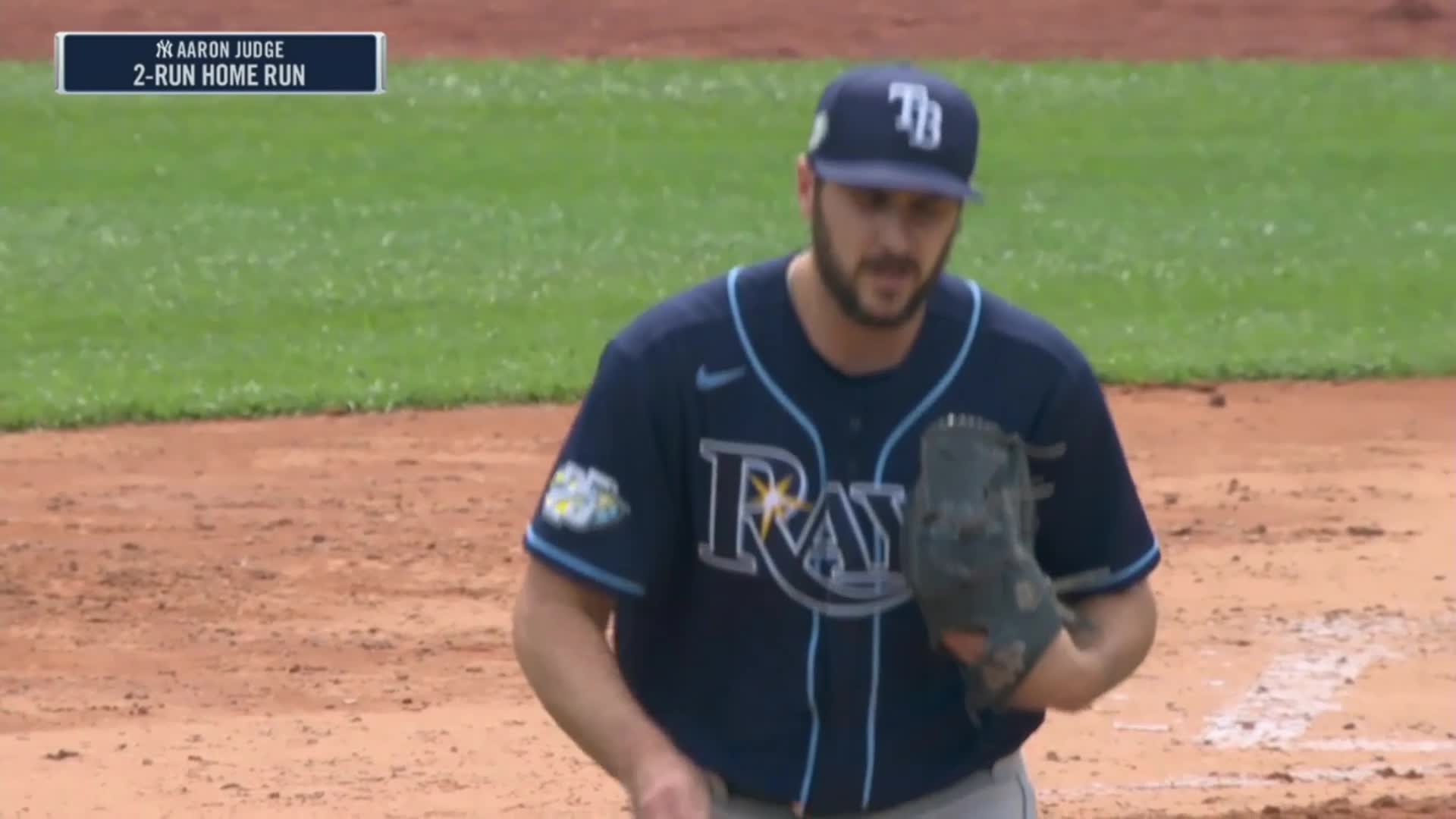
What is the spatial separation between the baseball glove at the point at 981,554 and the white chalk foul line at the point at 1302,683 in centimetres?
355

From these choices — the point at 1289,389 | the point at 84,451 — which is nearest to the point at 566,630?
the point at 84,451

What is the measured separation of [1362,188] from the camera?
1780cm

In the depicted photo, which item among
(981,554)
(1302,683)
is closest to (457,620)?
(1302,683)

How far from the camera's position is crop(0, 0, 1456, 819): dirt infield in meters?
6.26

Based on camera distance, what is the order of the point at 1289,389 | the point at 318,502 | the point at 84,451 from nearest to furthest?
the point at 318,502
the point at 84,451
the point at 1289,389

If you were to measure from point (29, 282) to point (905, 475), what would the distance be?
11.6m

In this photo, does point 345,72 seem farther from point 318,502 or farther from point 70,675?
point 70,675

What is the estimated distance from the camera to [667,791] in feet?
10.4

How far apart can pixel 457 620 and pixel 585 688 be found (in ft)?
15.2

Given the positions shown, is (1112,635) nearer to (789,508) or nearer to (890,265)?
(789,508)

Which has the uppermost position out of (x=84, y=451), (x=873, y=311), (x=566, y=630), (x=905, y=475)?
(x=873, y=311)

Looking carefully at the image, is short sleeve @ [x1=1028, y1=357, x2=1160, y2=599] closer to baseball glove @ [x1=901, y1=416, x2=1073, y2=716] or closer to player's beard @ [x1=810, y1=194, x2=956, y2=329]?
baseball glove @ [x1=901, y1=416, x2=1073, y2=716]

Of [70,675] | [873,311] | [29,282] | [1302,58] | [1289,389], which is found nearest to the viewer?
[873,311]
